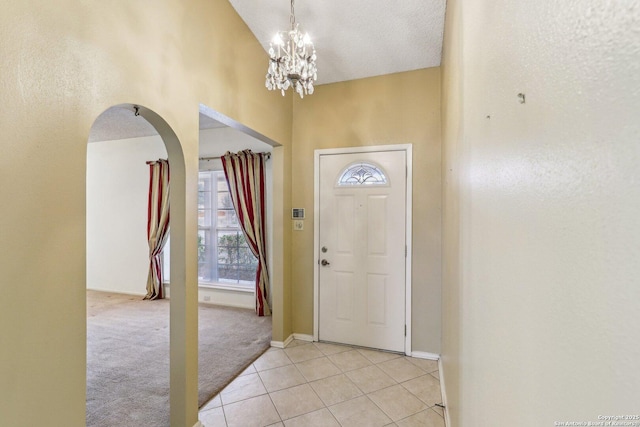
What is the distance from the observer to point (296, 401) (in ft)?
7.11

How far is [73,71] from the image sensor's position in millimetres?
1222

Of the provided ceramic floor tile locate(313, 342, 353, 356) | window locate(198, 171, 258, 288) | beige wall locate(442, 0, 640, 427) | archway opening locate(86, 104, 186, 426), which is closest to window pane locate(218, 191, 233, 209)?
window locate(198, 171, 258, 288)

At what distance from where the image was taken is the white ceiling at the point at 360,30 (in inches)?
89.7

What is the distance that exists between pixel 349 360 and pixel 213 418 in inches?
50.8

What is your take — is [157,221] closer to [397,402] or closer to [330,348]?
[330,348]

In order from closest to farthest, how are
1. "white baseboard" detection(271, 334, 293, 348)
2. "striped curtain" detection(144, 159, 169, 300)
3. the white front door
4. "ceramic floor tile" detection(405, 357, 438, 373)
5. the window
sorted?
"ceramic floor tile" detection(405, 357, 438, 373) → the white front door → "white baseboard" detection(271, 334, 293, 348) → the window → "striped curtain" detection(144, 159, 169, 300)

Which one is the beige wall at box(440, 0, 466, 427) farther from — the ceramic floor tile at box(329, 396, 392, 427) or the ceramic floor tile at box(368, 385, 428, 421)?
the ceramic floor tile at box(329, 396, 392, 427)

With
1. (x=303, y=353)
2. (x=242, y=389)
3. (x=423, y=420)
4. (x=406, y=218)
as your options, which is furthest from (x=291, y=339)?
(x=406, y=218)

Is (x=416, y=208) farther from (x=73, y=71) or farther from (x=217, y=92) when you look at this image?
(x=73, y=71)

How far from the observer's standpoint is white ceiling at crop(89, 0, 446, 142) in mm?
2279

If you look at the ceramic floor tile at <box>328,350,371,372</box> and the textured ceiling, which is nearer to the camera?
the textured ceiling

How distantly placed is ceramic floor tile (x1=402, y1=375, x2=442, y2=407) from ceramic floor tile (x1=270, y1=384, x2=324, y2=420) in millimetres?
768

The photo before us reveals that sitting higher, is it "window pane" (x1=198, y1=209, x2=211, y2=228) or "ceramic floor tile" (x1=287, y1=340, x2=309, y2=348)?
"window pane" (x1=198, y1=209, x2=211, y2=228)

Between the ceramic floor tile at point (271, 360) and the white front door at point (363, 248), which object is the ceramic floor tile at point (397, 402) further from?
the ceramic floor tile at point (271, 360)
